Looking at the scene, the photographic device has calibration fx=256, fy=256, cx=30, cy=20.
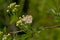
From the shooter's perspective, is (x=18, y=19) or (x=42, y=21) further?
(x=42, y=21)

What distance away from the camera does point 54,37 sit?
2.39 meters

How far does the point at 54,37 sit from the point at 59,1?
742mm

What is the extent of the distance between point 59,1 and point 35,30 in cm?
36

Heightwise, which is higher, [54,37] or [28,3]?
[28,3]

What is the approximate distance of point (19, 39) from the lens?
1411 millimetres

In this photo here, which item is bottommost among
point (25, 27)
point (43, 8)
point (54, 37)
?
point (54, 37)

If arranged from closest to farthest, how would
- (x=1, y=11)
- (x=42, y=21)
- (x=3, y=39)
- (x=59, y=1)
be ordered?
(x=3, y=39) → (x=59, y=1) → (x=1, y=11) → (x=42, y=21)

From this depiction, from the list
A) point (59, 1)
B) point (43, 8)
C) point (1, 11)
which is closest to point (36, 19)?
point (43, 8)

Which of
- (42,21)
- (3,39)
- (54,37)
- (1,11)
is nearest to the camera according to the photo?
(3,39)

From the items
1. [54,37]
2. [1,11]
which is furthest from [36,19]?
[1,11]

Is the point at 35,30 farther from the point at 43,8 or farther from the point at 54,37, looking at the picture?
the point at 43,8

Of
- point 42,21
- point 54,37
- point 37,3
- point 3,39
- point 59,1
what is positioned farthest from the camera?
point 37,3

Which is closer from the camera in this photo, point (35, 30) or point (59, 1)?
point (35, 30)

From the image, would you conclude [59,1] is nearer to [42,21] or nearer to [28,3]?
[42,21]
